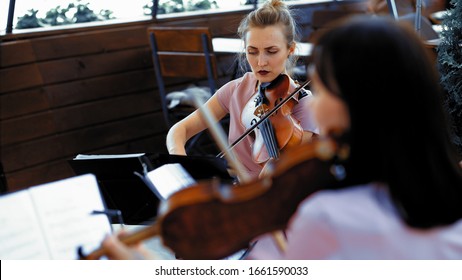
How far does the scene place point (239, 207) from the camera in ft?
3.30

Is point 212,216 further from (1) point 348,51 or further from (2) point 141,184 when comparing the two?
(2) point 141,184

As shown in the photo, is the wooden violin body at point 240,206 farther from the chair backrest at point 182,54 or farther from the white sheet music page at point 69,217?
the chair backrest at point 182,54

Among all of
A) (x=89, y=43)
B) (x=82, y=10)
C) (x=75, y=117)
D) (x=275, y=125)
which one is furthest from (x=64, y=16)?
(x=275, y=125)

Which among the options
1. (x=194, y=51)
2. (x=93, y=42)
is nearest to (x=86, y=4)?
(x=93, y=42)

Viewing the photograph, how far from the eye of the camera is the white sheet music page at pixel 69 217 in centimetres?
121

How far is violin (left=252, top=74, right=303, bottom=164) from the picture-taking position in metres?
1.96

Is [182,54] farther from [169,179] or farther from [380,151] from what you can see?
[380,151]

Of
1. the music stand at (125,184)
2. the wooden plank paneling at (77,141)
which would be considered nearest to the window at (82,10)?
the wooden plank paneling at (77,141)

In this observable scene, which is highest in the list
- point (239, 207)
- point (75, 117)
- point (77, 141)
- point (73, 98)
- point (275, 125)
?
point (239, 207)

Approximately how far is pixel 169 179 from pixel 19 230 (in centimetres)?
37

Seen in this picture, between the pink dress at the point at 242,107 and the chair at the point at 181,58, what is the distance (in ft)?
3.23

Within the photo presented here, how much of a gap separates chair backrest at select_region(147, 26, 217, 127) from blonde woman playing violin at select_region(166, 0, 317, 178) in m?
1.00

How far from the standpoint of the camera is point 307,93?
2041mm
